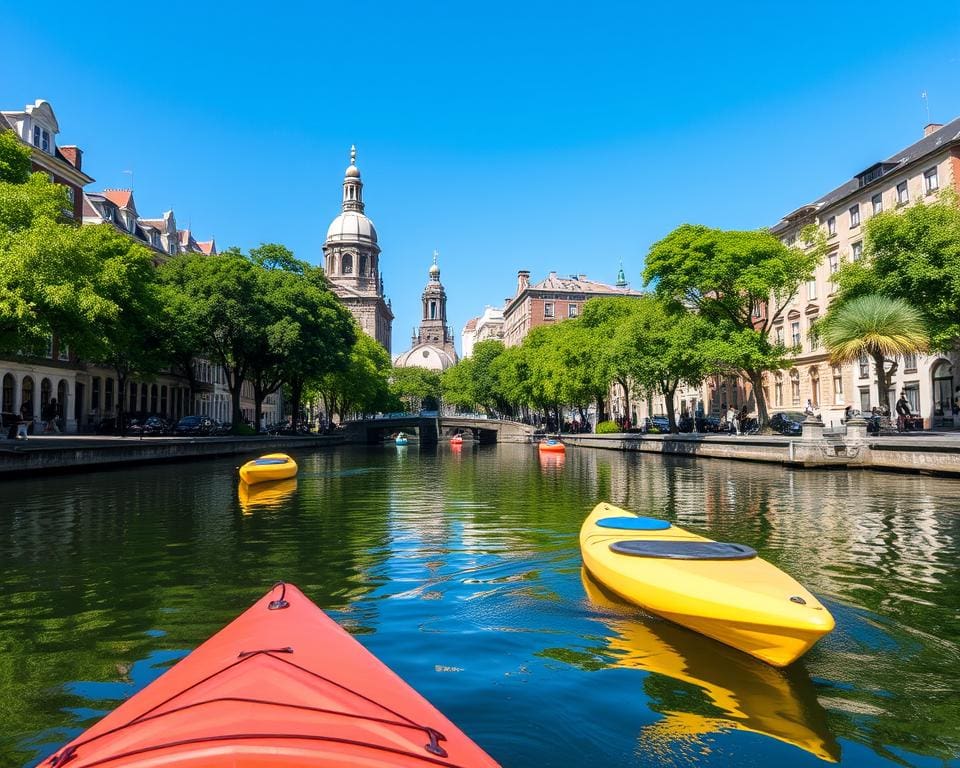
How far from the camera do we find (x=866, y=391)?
5022 centimetres

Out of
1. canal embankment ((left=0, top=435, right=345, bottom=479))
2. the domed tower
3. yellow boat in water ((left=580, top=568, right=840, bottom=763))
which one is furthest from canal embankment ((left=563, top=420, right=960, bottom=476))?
the domed tower

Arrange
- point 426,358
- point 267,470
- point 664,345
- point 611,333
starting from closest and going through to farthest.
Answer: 1. point 267,470
2. point 664,345
3. point 611,333
4. point 426,358

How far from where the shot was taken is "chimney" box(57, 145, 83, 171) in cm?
5069

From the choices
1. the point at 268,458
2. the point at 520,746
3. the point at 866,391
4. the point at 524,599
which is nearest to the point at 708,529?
the point at 524,599

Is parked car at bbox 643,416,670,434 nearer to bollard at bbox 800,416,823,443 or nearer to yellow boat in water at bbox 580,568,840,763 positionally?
bollard at bbox 800,416,823,443

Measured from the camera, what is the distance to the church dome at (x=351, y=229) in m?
157

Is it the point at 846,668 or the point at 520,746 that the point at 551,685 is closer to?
the point at 520,746

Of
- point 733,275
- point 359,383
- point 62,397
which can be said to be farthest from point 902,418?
point 359,383

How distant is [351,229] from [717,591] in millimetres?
159475

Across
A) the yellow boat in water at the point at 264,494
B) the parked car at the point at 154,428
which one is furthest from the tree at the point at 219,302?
the yellow boat in water at the point at 264,494

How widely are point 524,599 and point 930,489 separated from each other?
1752cm

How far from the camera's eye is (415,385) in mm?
151000

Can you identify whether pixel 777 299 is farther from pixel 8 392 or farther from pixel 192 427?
pixel 8 392

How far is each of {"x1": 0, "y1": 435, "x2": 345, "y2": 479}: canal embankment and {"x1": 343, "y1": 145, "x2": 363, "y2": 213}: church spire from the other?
124 metres
